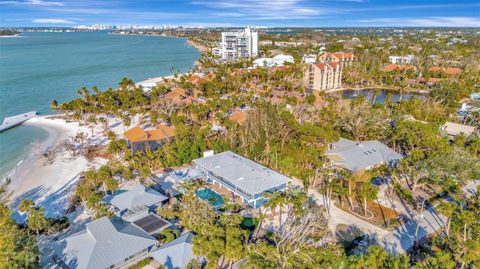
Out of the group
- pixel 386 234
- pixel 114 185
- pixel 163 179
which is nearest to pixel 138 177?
pixel 163 179

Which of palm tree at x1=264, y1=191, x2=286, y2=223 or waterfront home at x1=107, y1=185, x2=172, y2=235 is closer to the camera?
palm tree at x1=264, y1=191, x2=286, y2=223

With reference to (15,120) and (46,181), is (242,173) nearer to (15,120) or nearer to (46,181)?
(46,181)

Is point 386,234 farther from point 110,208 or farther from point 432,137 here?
point 110,208

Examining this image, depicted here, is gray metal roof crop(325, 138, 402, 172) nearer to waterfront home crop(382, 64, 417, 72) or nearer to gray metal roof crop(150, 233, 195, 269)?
gray metal roof crop(150, 233, 195, 269)

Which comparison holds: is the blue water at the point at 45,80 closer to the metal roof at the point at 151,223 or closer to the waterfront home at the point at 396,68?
the metal roof at the point at 151,223

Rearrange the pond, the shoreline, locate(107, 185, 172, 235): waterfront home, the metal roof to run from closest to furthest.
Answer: the metal roof < locate(107, 185, 172, 235): waterfront home < the shoreline < the pond

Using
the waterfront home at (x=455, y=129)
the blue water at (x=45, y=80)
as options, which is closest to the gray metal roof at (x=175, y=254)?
the blue water at (x=45, y=80)

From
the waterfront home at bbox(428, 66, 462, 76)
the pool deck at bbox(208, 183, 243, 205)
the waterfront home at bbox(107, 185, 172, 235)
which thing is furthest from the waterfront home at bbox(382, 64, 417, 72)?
the waterfront home at bbox(107, 185, 172, 235)
